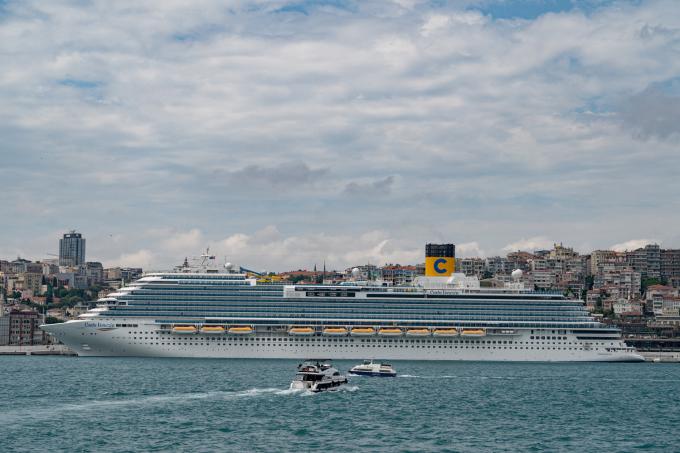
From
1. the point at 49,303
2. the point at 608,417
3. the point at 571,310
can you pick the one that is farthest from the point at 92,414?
the point at 49,303

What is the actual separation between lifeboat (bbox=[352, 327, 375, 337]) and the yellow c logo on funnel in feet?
34.1

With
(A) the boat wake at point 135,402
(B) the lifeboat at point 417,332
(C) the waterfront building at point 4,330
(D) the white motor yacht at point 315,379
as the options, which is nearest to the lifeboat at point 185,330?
(B) the lifeboat at point 417,332

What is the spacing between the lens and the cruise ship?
87.1m

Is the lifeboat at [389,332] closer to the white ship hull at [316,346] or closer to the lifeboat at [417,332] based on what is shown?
the white ship hull at [316,346]

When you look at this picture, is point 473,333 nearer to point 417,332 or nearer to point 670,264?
point 417,332

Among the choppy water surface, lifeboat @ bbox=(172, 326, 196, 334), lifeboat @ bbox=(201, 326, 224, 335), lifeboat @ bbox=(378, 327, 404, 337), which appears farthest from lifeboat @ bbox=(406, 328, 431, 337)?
lifeboat @ bbox=(172, 326, 196, 334)

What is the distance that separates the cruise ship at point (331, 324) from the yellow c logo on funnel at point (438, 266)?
169 inches

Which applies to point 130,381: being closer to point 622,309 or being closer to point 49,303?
point 622,309

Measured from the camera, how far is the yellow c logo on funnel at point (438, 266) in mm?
95812

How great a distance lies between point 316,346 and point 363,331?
4.07 m

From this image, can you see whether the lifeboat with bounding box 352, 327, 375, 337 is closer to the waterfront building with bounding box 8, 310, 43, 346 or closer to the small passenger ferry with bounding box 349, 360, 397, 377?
the small passenger ferry with bounding box 349, 360, 397, 377

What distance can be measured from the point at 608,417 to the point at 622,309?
101 meters

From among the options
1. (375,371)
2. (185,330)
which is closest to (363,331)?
(185,330)

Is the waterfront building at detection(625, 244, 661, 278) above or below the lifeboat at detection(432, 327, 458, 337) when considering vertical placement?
above
